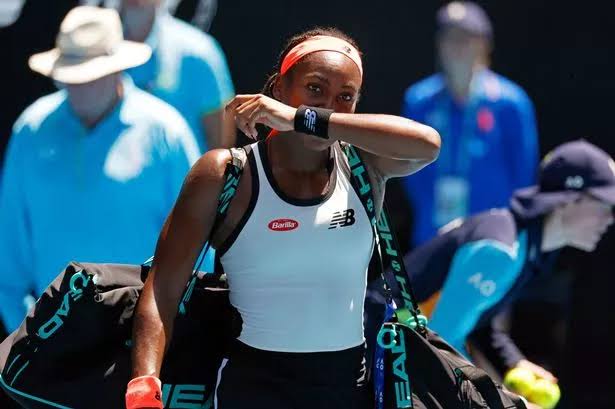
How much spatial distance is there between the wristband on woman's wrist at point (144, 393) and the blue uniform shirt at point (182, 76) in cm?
303

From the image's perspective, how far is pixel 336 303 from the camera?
312 centimetres

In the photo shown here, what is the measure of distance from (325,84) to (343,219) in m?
0.32

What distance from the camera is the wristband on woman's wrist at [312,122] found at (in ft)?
9.71

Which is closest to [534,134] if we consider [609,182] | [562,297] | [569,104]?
[569,104]

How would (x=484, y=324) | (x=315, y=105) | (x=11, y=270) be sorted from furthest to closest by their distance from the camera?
(x=11, y=270) < (x=484, y=324) < (x=315, y=105)

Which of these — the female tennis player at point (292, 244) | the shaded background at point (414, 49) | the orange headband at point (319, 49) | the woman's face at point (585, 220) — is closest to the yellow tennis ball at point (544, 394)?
the woman's face at point (585, 220)

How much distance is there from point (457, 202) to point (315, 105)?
10.6 ft

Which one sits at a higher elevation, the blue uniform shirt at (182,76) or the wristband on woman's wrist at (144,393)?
the wristband on woman's wrist at (144,393)

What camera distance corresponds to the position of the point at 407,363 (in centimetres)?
325

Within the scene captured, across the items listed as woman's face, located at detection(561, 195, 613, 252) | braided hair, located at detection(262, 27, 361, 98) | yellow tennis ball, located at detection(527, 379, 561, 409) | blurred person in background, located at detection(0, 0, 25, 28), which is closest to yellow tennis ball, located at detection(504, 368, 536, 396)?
yellow tennis ball, located at detection(527, 379, 561, 409)

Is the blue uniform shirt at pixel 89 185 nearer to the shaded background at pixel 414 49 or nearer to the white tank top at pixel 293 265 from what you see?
the shaded background at pixel 414 49

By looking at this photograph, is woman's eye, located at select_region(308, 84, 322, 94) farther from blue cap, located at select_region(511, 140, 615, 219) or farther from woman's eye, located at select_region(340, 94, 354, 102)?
blue cap, located at select_region(511, 140, 615, 219)

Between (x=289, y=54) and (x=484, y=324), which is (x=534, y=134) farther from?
(x=289, y=54)

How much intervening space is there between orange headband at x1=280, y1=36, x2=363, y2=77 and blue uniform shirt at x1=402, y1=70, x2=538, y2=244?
3.01 meters
